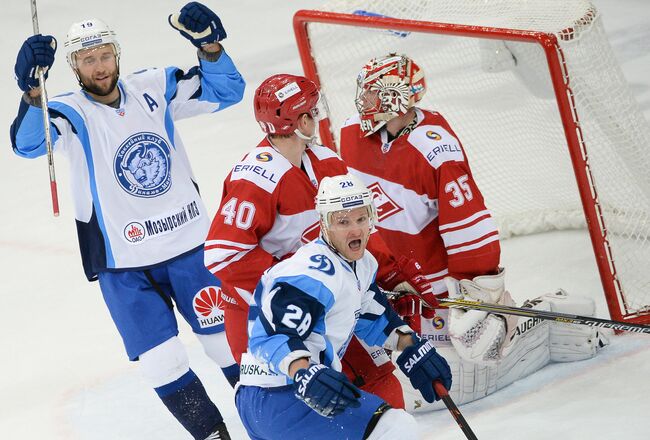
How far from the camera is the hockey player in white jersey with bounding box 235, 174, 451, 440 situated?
233 cm

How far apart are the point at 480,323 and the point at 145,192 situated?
1.03 meters

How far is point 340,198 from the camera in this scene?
2514 millimetres

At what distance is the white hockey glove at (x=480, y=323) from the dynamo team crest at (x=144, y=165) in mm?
876

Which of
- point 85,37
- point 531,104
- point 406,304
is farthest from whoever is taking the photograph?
point 531,104

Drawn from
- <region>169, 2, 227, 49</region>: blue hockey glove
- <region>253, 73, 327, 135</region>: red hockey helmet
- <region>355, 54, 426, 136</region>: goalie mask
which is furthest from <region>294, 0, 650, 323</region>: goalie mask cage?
<region>253, 73, 327, 135</region>: red hockey helmet

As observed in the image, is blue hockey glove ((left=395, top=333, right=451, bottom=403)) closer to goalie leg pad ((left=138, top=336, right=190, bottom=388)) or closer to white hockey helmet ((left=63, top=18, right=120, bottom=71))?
goalie leg pad ((left=138, top=336, right=190, bottom=388))

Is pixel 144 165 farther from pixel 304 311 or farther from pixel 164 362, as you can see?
pixel 304 311

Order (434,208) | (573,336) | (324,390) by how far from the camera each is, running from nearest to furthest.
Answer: (324,390) → (434,208) → (573,336)

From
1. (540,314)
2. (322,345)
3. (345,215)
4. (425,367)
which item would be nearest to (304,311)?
(322,345)

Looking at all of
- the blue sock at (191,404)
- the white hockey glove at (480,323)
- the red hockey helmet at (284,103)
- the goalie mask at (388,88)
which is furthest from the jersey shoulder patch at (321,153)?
the blue sock at (191,404)

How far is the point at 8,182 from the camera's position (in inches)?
250

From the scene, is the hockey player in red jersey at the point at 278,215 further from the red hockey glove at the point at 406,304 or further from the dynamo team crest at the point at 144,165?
the dynamo team crest at the point at 144,165

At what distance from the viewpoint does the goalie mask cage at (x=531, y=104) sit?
12.1ft

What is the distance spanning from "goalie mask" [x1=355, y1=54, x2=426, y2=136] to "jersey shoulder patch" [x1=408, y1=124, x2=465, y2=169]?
82 mm
